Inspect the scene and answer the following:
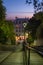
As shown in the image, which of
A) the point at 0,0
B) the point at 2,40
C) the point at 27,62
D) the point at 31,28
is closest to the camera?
the point at 27,62

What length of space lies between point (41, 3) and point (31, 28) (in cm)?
3040

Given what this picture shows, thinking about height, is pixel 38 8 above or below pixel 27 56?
above

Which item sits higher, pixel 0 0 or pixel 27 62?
pixel 0 0

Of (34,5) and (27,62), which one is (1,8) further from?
(27,62)

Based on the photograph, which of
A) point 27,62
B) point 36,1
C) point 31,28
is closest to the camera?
point 27,62

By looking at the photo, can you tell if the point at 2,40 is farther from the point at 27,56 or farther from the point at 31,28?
the point at 27,56

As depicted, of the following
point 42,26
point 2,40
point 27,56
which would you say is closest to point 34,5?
point 27,56

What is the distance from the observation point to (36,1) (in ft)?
39.0

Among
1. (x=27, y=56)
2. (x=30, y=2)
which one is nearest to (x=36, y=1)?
(x=30, y=2)

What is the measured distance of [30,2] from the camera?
12008mm

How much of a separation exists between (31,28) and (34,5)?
30414mm

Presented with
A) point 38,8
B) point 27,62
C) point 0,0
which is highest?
point 0,0

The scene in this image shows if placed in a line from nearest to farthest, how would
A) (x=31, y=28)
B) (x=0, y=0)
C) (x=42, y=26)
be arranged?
(x=0, y=0)
(x=42, y=26)
(x=31, y=28)

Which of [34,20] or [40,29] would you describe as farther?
[34,20]
